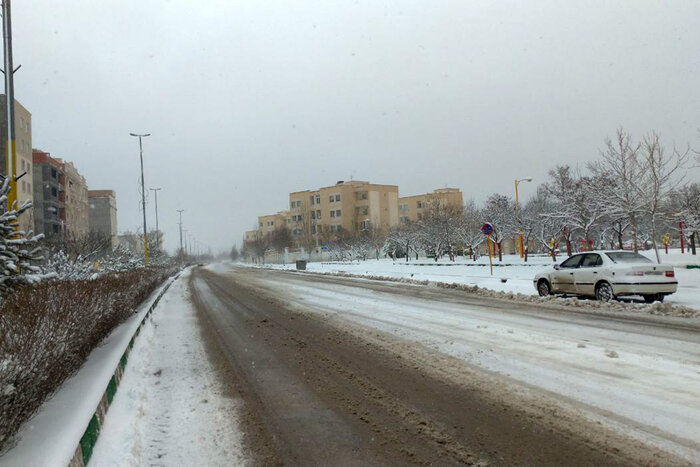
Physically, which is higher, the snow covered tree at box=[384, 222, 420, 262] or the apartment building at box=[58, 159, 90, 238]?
the apartment building at box=[58, 159, 90, 238]

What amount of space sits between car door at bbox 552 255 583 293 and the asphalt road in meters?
6.19

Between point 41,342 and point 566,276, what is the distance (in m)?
14.0

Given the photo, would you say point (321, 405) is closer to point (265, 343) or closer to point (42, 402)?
point (42, 402)

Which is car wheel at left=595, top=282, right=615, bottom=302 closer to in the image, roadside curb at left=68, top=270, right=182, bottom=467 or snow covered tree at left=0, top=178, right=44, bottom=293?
roadside curb at left=68, top=270, right=182, bottom=467

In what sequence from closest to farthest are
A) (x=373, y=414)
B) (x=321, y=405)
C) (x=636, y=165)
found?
(x=373, y=414)
(x=321, y=405)
(x=636, y=165)

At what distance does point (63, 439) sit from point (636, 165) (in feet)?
82.8

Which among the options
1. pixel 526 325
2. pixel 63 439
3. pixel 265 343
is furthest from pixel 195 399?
pixel 526 325

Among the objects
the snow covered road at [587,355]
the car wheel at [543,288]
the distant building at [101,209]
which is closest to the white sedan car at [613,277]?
the car wheel at [543,288]

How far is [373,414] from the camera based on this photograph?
489 cm

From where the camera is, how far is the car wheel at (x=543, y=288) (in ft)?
51.0

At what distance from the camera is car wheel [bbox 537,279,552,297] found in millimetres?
15550

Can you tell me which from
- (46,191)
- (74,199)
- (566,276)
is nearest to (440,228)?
(566,276)

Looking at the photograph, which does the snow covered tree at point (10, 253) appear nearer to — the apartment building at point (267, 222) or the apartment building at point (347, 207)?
the apartment building at point (347, 207)

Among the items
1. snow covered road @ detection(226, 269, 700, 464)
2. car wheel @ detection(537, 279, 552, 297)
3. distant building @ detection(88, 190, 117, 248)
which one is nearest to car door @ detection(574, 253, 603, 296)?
car wheel @ detection(537, 279, 552, 297)
